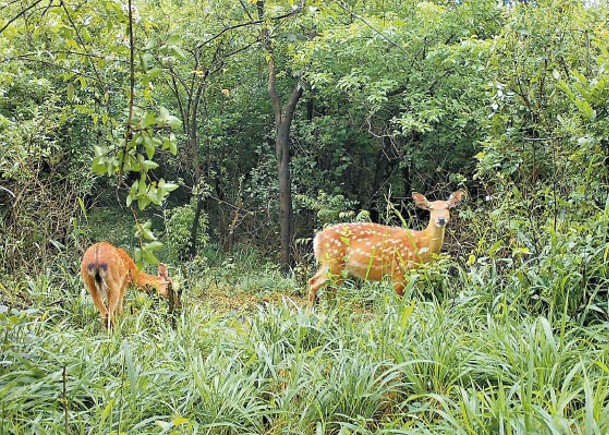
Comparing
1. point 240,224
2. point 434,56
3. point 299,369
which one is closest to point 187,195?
point 240,224

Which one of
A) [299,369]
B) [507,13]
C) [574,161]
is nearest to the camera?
[299,369]

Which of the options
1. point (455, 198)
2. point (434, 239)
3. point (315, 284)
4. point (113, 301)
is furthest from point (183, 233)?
point (455, 198)

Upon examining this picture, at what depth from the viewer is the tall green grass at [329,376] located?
292 centimetres

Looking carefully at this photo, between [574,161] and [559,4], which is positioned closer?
[574,161]

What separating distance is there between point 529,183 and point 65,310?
12.0 ft

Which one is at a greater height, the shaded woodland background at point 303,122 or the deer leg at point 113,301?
the shaded woodland background at point 303,122

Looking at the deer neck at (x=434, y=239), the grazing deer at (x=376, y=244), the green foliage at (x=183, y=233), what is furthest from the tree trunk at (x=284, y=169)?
the deer neck at (x=434, y=239)

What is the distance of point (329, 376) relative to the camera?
3438 mm

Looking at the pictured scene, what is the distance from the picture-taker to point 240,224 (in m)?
11.9

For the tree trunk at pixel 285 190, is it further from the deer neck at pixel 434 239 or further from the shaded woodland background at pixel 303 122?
the deer neck at pixel 434 239

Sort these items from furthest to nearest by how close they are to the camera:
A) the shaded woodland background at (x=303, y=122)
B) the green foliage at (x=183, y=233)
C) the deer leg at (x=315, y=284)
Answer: the green foliage at (x=183, y=233) → the deer leg at (x=315, y=284) → the shaded woodland background at (x=303, y=122)

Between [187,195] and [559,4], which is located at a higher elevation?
[559,4]

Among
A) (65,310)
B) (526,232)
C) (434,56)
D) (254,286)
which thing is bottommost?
(254,286)

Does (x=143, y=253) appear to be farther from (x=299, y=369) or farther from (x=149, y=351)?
(x=149, y=351)
